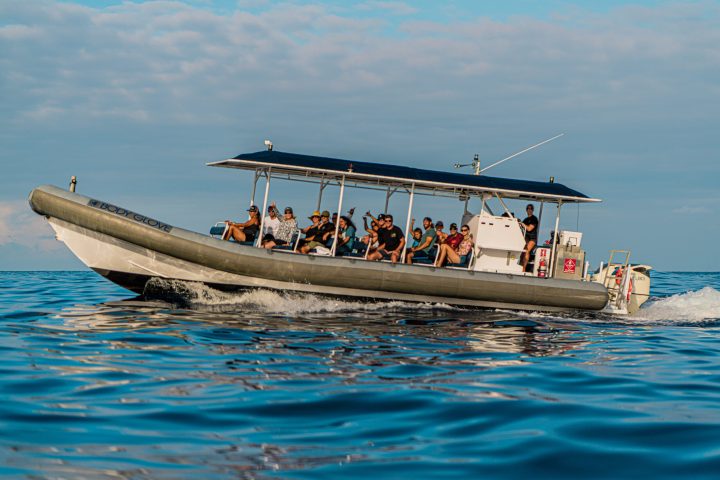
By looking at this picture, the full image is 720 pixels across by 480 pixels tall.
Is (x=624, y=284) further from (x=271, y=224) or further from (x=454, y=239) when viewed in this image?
(x=271, y=224)

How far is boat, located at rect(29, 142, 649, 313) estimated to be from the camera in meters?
13.1

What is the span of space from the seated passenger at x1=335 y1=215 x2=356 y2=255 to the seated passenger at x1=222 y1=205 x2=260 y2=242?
5.21ft

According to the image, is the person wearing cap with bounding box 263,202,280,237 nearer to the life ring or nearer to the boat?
the boat

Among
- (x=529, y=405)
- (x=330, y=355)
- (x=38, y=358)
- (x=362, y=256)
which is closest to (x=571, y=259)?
(x=362, y=256)

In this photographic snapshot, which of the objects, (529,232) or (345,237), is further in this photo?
(529,232)

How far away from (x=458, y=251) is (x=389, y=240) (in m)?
1.41

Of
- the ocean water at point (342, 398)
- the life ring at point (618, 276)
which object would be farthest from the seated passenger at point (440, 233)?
the life ring at point (618, 276)

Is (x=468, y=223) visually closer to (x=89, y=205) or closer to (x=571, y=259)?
(x=571, y=259)

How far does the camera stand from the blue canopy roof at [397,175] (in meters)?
13.6

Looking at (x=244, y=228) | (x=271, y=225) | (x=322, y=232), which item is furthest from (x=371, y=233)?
(x=244, y=228)

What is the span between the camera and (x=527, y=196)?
1528cm

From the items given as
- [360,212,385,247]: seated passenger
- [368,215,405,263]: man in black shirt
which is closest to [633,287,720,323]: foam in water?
[368,215,405,263]: man in black shirt

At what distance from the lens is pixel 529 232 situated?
1552cm

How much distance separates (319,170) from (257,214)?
5.08 ft
